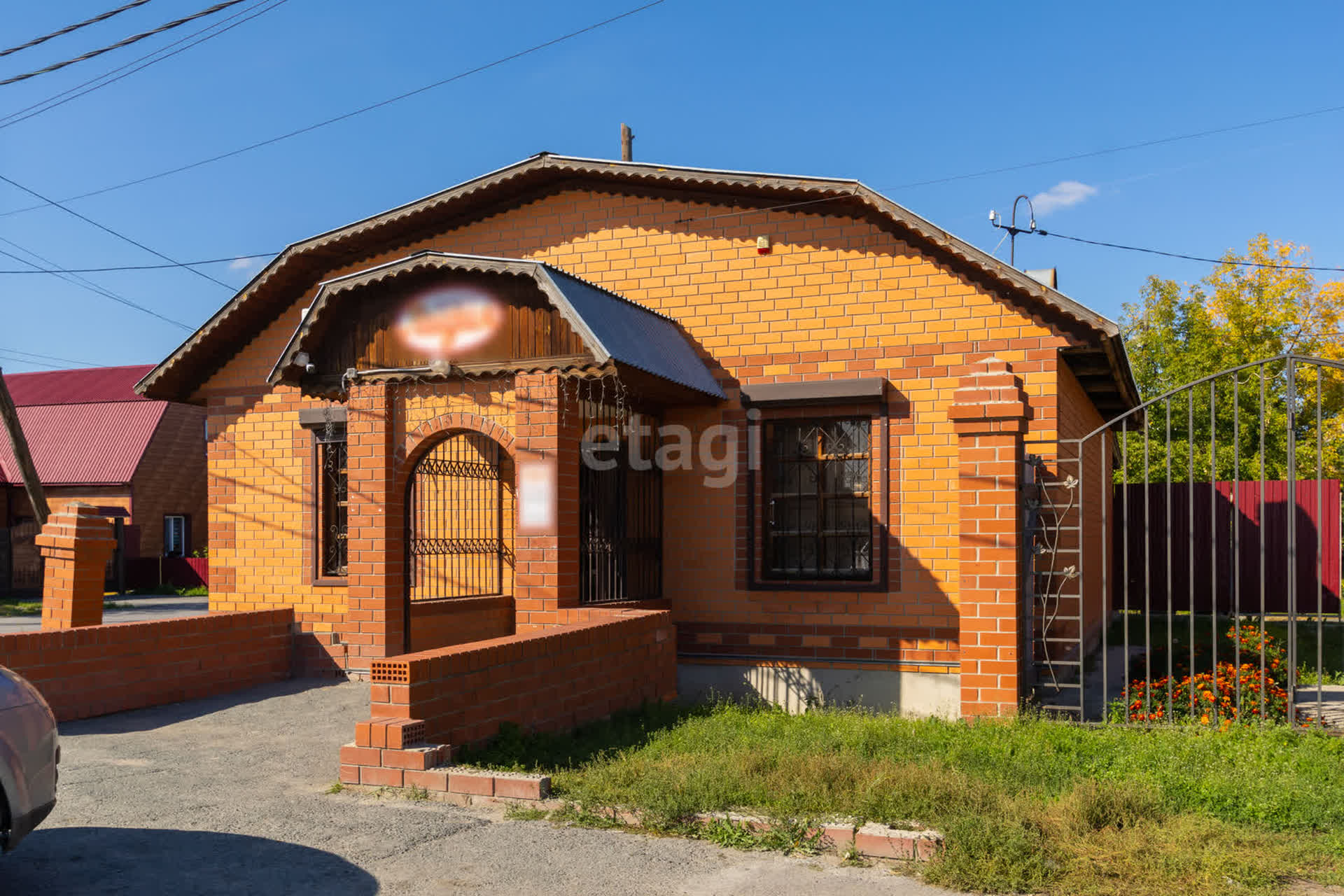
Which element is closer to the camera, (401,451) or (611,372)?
(611,372)

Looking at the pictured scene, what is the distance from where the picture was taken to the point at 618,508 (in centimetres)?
1003

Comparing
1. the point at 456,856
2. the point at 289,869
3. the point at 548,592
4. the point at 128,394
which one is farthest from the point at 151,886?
the point at 128,394

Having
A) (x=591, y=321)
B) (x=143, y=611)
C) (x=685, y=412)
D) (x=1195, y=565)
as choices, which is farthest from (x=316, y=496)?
(x=143, y=611)

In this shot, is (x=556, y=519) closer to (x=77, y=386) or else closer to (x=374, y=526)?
(x=374, y=526)

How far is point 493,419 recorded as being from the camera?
916cm

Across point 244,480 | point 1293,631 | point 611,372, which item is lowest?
point 1293,631

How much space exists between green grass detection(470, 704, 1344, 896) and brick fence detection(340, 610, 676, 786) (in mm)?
222

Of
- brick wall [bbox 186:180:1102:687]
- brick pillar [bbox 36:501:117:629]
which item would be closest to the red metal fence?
brick wall [bbox 186:180:1102:687]

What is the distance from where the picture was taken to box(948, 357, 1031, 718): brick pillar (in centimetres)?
791

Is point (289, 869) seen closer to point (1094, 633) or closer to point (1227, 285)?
point (1094, 633)

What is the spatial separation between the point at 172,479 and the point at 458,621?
2481 centimetres

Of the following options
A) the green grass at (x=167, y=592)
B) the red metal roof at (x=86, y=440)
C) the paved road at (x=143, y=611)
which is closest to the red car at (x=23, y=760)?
the paved road at (x=143, y=611)

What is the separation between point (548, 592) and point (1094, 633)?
844cm

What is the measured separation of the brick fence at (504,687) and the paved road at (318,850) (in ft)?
1.02
